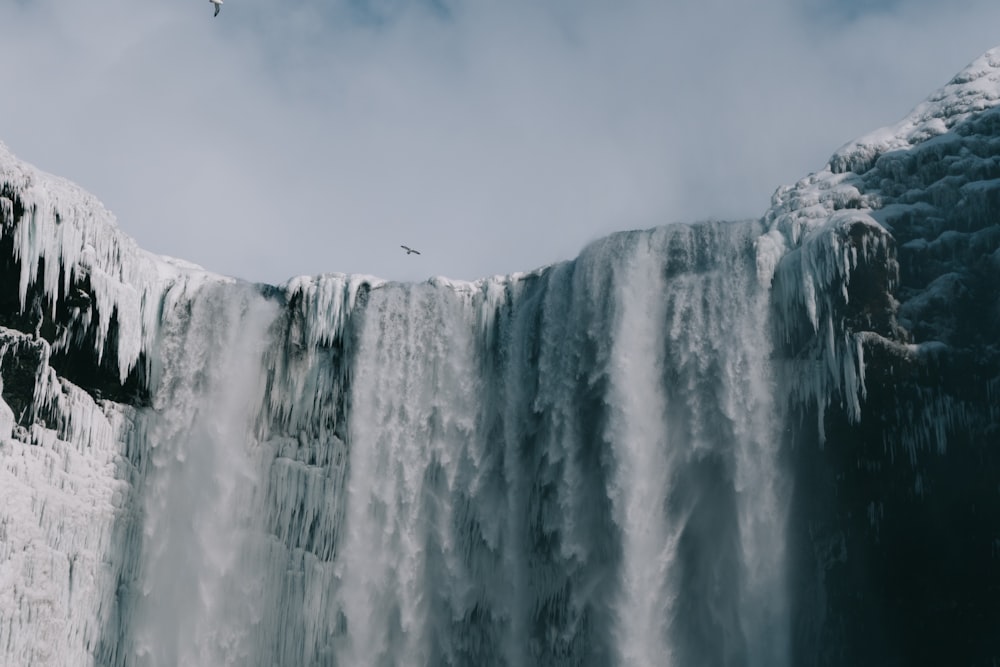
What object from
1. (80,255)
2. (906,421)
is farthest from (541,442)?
(80,255)

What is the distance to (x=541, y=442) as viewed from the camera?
26.5 metres

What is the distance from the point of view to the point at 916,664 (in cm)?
2319

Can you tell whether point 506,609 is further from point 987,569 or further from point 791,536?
point 987,569

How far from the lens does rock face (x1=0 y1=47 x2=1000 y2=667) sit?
2334cm

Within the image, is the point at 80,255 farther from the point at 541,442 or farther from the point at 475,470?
the point at 541,442

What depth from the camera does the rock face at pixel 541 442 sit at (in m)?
23.3

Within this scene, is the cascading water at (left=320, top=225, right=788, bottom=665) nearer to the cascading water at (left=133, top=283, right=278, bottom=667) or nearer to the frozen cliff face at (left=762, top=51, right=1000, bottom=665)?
the frozen cliff face at (left=762, top=51, right=1000, bottom=665)

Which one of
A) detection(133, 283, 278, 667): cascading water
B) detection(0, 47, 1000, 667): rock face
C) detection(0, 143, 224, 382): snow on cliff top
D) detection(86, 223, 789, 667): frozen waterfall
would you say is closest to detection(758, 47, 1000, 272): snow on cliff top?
detection(0, 47, 1000, 667): rock face

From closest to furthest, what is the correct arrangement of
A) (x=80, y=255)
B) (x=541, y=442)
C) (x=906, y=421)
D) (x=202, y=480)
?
(x=906, y=421)
(x=80, y=255)
(x=202, y=480)
(x=541, y=442)

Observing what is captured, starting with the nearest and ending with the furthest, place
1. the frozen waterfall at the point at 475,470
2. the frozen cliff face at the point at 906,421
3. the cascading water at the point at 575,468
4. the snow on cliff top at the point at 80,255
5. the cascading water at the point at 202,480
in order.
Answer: the frozen cliff face at the point at 906,421
the snow on cliff top at the point at 80,255
the cascading water at the point at 575,468
the frozen waterfall at the point at 475,470
the cascading water at the point at 202,480

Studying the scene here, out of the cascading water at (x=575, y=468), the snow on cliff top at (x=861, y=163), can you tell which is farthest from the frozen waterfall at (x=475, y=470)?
the snow on cliff top at (x=861, y=163)

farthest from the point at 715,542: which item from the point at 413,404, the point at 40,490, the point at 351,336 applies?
the point at 40,490

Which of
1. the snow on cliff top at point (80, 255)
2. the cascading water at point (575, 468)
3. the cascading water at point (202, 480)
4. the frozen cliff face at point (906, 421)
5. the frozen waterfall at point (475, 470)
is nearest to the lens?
the frozen cliff face at point (906, 421)

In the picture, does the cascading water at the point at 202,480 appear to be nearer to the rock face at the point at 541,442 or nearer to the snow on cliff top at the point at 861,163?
the rock face at the point at 541,442
